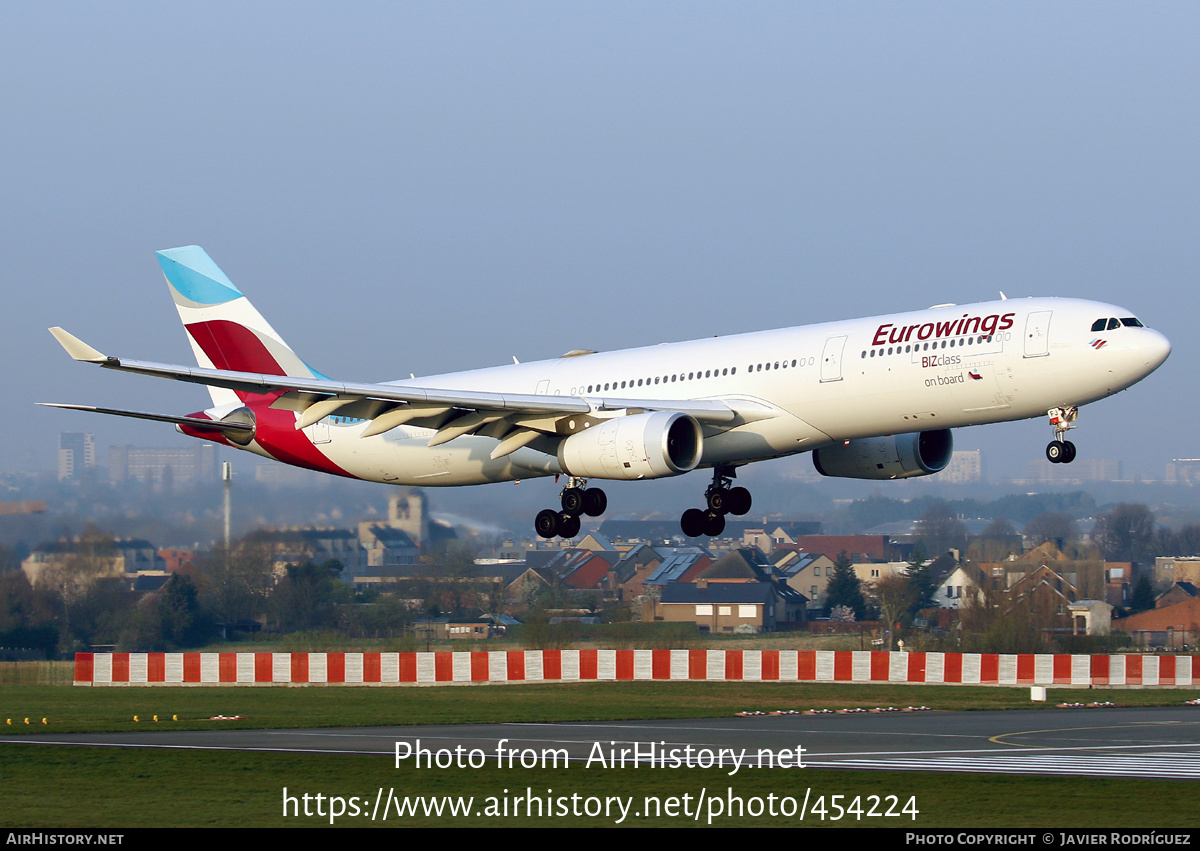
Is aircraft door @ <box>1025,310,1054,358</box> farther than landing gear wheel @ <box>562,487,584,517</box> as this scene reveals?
No

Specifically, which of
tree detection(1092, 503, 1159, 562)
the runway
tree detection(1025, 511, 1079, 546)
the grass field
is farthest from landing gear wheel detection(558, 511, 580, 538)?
tree detection(1092, 503, 1159, 562)

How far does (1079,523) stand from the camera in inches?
3413

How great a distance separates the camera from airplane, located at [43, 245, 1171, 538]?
32.8m

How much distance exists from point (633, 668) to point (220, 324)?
638 inches

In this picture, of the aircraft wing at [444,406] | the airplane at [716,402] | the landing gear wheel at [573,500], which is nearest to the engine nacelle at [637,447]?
the airplane at [716,402]

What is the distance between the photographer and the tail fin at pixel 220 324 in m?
44.6

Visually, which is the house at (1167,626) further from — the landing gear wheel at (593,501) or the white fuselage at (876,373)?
the landing gear wheel at (593,501)

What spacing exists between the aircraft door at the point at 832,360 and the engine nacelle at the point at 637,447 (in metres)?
3.22

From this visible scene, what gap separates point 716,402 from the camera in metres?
36.1

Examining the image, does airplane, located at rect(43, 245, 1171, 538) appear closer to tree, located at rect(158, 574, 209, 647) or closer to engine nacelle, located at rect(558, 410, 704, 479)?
engine nacelle, located at rect(558, 410, 704, 479)

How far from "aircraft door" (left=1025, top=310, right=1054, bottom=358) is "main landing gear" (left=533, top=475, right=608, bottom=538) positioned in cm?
1107

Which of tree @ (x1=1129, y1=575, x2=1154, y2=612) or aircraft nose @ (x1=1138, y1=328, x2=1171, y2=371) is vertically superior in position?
aircraft nose @ (x1=1138, y1=328, x2=1171, y2=371)

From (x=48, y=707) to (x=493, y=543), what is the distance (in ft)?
81.4
